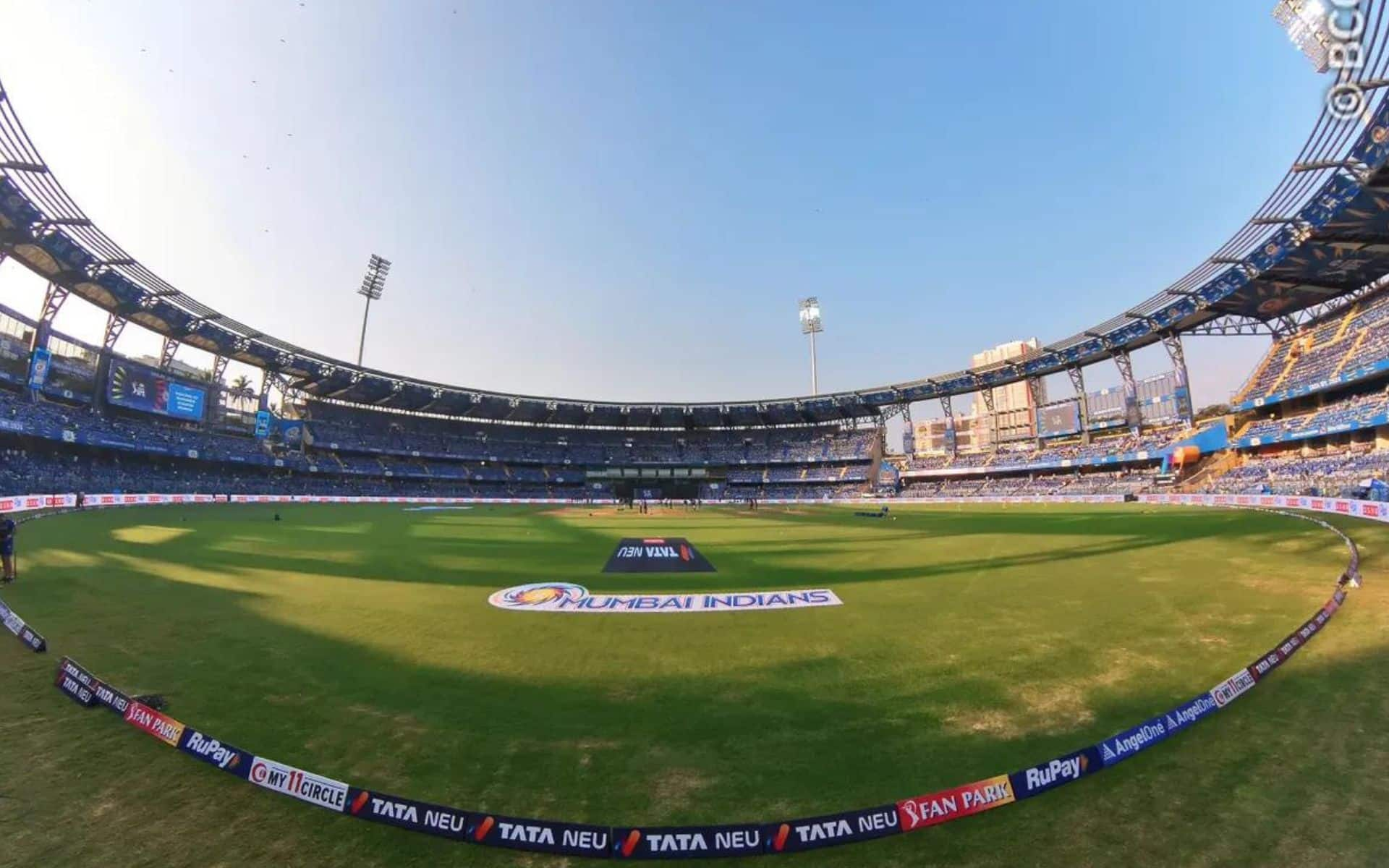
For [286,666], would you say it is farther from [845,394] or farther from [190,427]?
[845,394]

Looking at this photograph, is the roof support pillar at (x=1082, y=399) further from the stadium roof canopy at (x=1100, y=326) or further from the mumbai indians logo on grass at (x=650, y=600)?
the mumbai indians logo on grass at (x=650, y=600)

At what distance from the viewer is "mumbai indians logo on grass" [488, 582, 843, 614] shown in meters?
12.1

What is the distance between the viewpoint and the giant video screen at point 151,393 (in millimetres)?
53159

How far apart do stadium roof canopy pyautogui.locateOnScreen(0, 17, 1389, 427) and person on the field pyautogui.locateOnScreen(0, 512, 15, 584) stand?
1154 inches

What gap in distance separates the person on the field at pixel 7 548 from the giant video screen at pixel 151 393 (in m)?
58.3

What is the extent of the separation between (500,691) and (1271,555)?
22704 millimetres

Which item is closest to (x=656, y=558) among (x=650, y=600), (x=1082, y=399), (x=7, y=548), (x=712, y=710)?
(x=650, y=600)

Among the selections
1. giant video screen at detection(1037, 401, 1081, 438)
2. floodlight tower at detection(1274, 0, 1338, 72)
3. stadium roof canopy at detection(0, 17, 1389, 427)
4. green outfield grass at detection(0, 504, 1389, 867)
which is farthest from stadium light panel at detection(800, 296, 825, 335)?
green outfield grass at detection(0, 504, 1389, 867)

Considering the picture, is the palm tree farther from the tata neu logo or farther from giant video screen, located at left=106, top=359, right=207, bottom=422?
the tata neu logo

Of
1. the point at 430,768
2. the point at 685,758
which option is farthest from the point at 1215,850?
the point at 430,768

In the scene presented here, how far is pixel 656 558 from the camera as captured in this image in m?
19.3

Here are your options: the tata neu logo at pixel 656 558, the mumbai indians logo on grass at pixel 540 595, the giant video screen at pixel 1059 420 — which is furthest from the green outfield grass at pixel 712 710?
the giant video screen at pixel 1059 420

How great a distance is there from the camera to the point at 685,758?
222 inches

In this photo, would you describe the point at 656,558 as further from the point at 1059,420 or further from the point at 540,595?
the point at 1059,420
